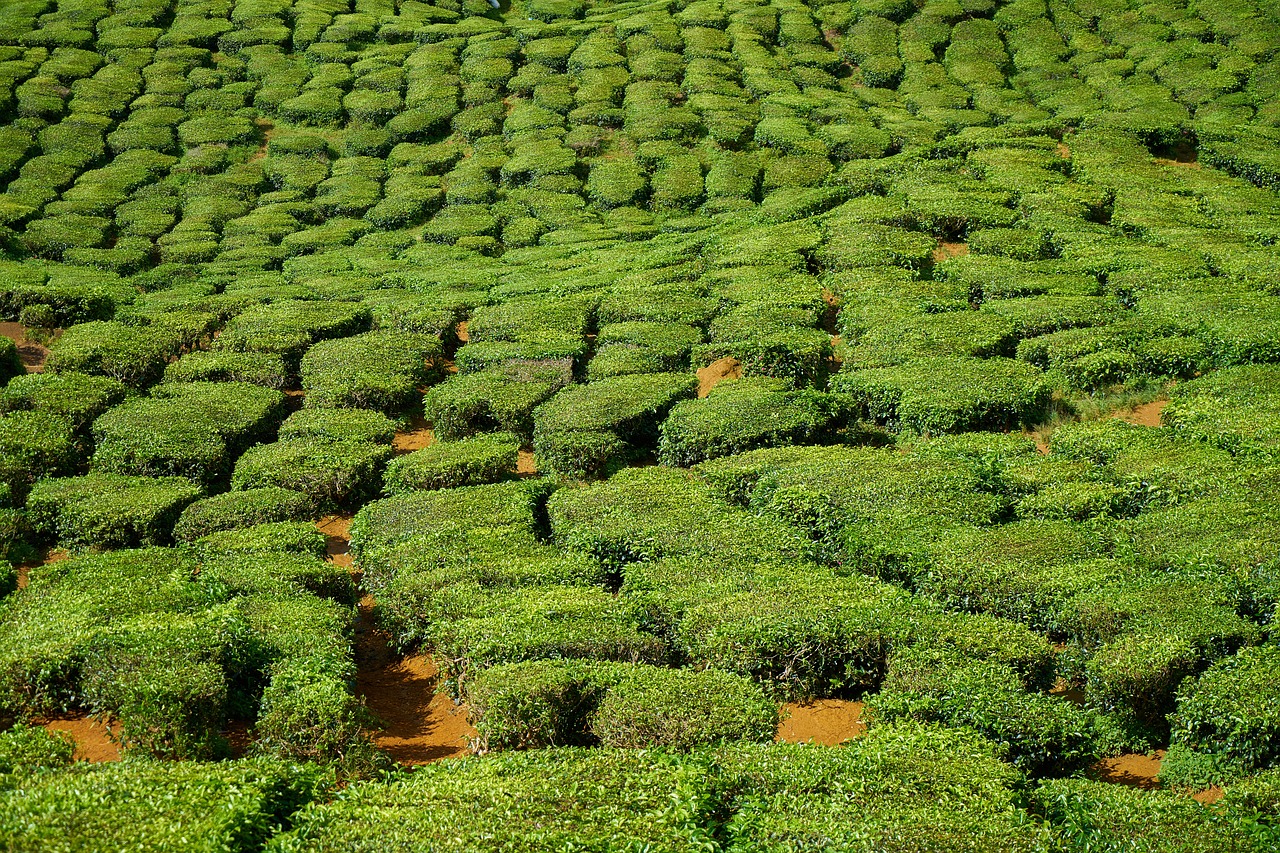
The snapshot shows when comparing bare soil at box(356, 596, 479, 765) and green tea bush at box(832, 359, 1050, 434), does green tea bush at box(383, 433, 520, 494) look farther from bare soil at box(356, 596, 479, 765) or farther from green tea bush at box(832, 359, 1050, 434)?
green tea bush at box(832, 359, 1050, 434)

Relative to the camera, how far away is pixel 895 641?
42.7 ft

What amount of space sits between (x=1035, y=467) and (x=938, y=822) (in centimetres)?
923

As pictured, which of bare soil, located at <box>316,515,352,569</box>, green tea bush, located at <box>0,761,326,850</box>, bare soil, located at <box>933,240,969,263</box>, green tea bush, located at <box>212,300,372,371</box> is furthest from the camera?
bare soil, located at <box>933,240,969,263</box>

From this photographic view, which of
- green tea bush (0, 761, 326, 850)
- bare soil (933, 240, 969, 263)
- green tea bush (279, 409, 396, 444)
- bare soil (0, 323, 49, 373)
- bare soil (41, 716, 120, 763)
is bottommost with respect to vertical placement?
bare soil (41, 716, 120, 763)

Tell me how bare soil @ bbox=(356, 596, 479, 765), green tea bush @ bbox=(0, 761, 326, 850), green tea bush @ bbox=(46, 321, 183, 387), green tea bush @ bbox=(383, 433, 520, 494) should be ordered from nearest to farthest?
green tea bush @ bbox=(0, 761, 326, 850) → bare soil @ bbox=(356, 596, 479, 765) → green tea bush @ bbox=(383, 433, 520, 494) → green tea bush @ bbox=(46, 321, 183, 387)

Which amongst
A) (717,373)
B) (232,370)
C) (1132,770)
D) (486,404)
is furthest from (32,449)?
(1132,770)

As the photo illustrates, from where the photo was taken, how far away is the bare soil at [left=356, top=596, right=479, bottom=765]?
13.1 metres

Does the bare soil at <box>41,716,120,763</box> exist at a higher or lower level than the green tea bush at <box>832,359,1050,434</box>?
lower

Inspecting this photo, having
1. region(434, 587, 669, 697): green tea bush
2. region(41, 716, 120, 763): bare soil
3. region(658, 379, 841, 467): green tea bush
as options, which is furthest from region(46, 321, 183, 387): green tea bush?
region(434, 587, 669, 697): green tea bush

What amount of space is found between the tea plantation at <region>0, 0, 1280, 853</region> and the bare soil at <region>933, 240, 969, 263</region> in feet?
1.86

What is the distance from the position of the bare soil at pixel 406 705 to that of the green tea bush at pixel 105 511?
4.50 m

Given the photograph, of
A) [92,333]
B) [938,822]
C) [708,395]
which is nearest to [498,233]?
[92,333]

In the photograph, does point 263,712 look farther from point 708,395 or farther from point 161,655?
point 708,395

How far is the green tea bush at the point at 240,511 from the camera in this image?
17.3 metres
